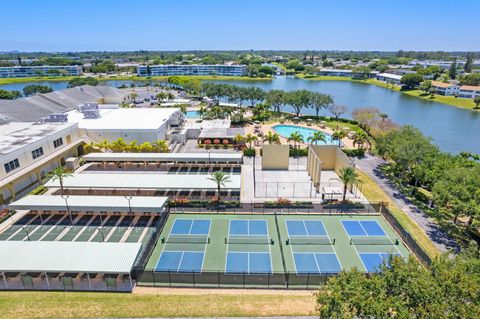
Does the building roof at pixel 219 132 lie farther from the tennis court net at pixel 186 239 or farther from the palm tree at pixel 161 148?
the tennis court net at pixel 186 239

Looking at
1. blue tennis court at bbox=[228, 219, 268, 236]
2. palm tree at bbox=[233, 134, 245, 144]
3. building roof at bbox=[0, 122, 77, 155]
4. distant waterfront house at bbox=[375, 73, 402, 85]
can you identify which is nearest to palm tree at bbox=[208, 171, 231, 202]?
blue tennis court at bbox=[228, 219, 268, 236]

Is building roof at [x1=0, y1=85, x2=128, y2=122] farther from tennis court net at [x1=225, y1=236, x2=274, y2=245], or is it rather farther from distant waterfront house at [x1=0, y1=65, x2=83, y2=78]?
distant waterfront house at [x1=0, y1=65, x2=83, y2=78]

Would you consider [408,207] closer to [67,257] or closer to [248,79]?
[67,257]

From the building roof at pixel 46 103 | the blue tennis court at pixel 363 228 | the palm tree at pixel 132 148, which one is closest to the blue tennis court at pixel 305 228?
the blue tennis court at pixel 363 228

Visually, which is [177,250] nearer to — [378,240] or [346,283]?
[346,283]

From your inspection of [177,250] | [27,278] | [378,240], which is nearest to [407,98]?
[378,240]

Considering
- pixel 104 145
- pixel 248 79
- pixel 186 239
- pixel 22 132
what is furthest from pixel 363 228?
pixel 248 79
